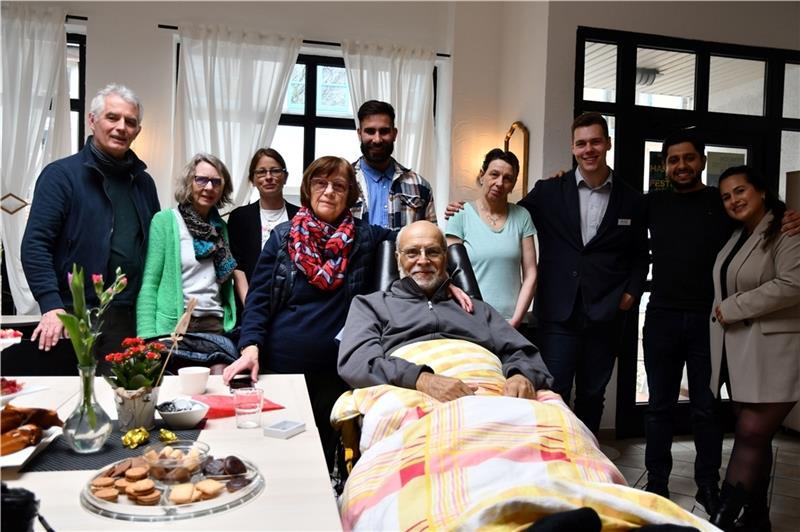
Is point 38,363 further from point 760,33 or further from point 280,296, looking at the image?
point 760,33

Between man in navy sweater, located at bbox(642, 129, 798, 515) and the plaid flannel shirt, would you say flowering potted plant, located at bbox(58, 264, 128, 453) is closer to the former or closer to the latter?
the plaid flannel shirt

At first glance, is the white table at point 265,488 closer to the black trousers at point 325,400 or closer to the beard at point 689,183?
the black trousers at point 325,400

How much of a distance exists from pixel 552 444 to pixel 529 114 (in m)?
3.27

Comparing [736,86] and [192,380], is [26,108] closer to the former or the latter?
[192,380]

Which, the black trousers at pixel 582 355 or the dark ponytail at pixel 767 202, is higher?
the dark ponytail at pixel 767 202

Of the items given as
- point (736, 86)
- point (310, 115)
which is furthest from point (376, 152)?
point (736, 86)

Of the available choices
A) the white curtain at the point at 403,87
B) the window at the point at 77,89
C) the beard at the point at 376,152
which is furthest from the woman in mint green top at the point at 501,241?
the window at the point at 77,89

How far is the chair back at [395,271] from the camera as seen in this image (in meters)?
2.46

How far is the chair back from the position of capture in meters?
2.46

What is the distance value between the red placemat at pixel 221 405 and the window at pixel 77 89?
3.51 meters

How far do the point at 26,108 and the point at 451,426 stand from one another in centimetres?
404

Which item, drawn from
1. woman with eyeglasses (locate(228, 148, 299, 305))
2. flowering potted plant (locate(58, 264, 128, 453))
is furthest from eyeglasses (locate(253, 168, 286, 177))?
flowering potted plant (locate(58, 264, 128, 453))

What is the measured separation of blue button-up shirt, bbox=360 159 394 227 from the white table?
1.40 m

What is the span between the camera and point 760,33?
14.6 feet
